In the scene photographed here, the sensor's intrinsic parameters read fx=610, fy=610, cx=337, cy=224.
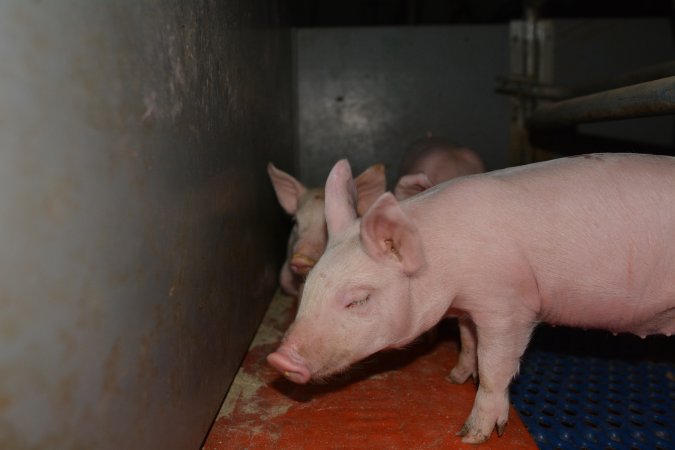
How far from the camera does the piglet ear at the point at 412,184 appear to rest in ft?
12.3

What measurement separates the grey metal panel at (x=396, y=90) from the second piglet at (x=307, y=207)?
1.91m

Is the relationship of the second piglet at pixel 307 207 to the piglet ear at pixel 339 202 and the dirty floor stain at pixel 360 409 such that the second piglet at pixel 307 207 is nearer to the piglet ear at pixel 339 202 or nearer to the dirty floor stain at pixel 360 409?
the dirty floor stain at pixel 360 409

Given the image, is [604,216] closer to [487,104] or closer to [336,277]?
[336,277]

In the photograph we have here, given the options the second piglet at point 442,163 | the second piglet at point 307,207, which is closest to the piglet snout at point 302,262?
the second piglet at point 307,207

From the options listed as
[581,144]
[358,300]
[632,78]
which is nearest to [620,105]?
[632,78]

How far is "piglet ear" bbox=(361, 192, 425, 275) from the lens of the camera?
7.72ft

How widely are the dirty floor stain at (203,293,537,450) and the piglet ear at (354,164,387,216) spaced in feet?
3.33

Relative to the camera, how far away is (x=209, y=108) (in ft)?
8.65

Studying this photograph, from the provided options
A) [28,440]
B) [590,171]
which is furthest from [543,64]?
[28,440]

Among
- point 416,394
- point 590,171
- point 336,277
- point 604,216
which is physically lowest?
point 416,394

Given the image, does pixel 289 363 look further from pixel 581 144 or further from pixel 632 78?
pixel 581 144

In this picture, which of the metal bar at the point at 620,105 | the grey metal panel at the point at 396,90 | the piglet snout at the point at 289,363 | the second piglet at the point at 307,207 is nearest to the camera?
the piglet snout at the point at 289,363

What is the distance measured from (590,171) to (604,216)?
0.73 feet

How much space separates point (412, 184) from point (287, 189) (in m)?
1.00
